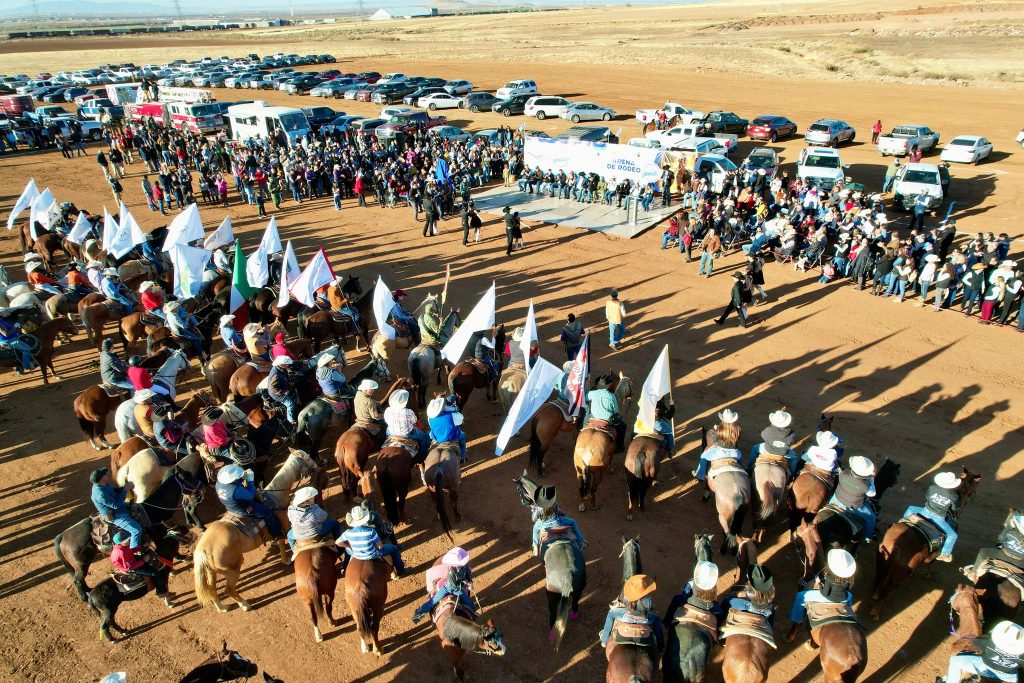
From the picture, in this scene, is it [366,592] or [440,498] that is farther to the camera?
[440,498]

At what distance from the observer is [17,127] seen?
35281mm

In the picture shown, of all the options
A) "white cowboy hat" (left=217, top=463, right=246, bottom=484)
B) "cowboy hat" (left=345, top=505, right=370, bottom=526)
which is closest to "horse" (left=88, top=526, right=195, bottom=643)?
"white cowboy hat" (left=217, top=463, right=246, bottom=484)

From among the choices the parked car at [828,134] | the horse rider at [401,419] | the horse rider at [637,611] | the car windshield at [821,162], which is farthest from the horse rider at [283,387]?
the parked car at [828,134]

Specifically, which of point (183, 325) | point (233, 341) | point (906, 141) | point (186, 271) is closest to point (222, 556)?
point (233, 341)

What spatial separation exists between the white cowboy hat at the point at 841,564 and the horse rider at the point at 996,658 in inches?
43.5

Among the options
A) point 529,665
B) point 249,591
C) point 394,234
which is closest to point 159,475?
point 249,591

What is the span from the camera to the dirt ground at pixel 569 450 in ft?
22.5

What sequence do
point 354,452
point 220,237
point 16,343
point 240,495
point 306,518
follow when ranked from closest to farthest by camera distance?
point 306,518
point 240,495
point 354,452
point 16,343
point 220,237

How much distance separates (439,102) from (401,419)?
34.9 metres

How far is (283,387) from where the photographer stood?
31.1 ft

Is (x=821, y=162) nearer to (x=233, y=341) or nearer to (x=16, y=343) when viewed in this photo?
(x=233, y=341)

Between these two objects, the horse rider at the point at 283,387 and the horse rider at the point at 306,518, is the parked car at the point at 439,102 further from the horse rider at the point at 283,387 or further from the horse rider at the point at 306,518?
the horse rider at the point at 306,518

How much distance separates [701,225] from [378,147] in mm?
16142

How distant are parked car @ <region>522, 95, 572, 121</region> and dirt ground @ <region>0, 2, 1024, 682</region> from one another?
54.1ft
